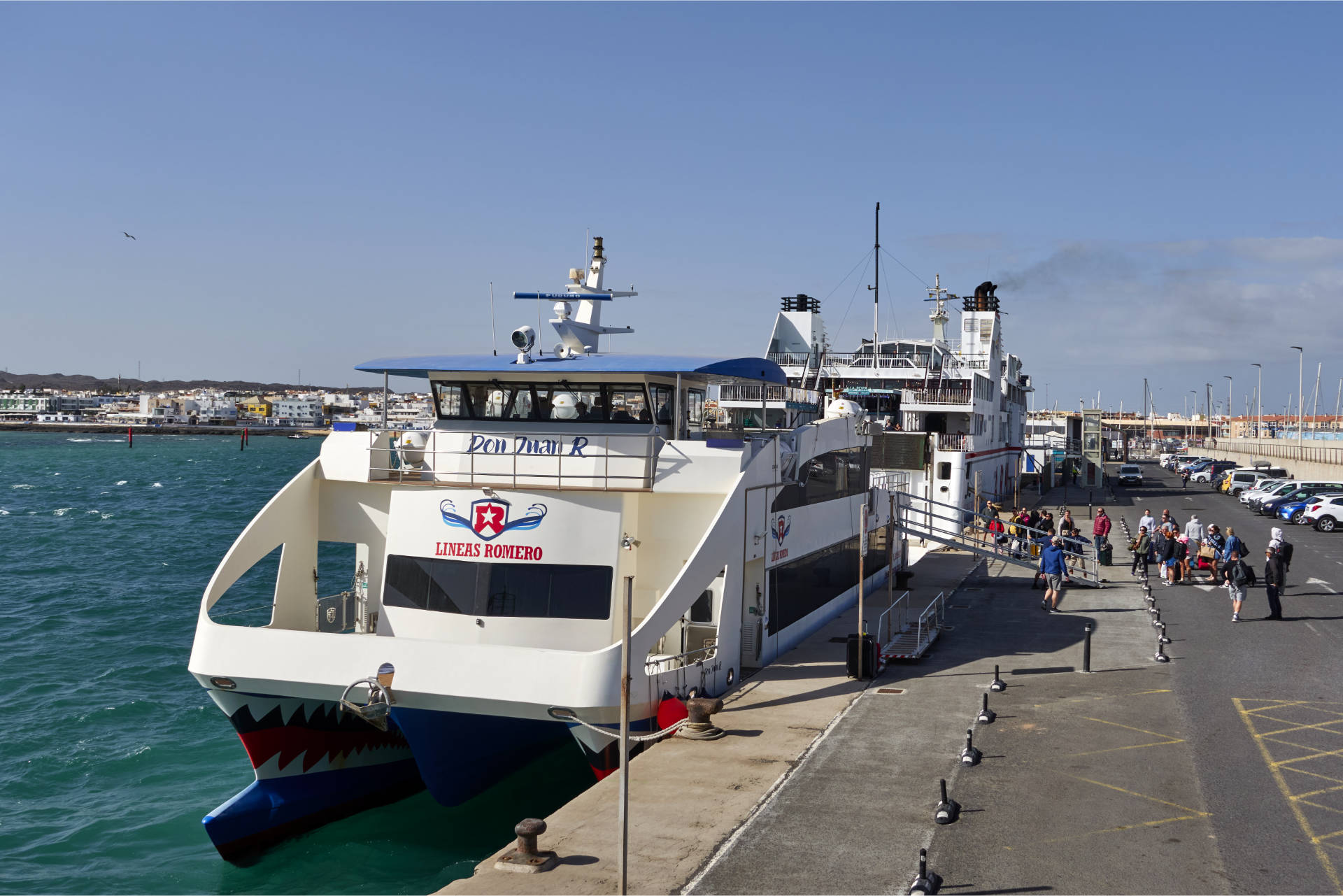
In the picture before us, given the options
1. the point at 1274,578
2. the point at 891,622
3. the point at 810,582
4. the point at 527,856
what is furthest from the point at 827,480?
the point at 527,856

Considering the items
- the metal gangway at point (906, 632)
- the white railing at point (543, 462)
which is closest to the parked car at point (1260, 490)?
the metal gangway at point (906, 632)

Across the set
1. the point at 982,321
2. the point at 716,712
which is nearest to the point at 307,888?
the point at 716,712

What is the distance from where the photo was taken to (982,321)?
59719 mm

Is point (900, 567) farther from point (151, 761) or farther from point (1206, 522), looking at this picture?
point (1206, 522)

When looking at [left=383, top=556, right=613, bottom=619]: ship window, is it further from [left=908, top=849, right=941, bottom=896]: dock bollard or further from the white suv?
the white suv

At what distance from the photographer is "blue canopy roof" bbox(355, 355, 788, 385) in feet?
50.2

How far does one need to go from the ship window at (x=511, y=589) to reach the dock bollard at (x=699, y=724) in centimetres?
182

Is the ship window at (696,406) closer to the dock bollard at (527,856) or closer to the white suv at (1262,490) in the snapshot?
the dock bollard at (527,856)

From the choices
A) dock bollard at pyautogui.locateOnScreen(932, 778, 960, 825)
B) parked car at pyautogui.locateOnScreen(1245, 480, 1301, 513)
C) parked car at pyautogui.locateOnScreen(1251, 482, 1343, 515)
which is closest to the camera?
dock bollard at pyautogui.locateOnScreen(932, 778, 960, 825)

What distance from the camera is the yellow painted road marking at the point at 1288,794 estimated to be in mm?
9633

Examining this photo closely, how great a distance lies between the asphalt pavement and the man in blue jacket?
2320mm

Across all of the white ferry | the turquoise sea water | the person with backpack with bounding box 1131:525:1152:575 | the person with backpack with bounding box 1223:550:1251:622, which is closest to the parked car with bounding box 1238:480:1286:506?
the person with backpack with bounding box 1131:525:1152:575

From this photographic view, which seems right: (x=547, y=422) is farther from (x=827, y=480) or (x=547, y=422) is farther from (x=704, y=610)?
(x=827, y=480)

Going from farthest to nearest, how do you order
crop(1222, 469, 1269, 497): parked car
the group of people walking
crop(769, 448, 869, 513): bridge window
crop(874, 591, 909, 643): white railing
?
crop(1222, 469, 1269, 497): parked car, the group of people walking, crop(874, 591, 909, 643): white railing, crop(769, 448, 869, 513): bridge window
